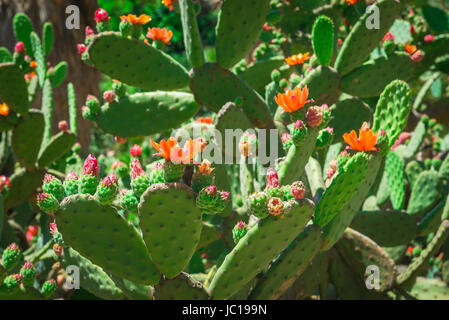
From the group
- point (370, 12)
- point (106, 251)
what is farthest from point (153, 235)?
point (370, 12)

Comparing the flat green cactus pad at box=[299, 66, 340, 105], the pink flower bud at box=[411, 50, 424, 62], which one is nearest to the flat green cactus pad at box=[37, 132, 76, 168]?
the flat green cactus pad at box=[299, 66, 340, 105]

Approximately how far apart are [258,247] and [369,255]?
1.06 meters

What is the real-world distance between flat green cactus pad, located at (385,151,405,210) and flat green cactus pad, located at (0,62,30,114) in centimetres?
206

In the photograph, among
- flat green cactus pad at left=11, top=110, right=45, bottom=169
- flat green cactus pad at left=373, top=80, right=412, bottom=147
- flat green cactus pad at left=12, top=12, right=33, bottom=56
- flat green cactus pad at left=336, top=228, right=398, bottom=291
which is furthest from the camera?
flat green cactus pad at left=12, top=12, right=33, bottom=56

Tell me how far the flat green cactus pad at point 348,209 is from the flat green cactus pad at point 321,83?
26.8 inches

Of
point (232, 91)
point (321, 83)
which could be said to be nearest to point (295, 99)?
point (232, 91)

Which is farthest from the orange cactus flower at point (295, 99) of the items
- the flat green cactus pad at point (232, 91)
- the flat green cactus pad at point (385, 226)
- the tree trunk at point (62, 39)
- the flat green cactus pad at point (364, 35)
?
the tree trunk at point (62, 39)

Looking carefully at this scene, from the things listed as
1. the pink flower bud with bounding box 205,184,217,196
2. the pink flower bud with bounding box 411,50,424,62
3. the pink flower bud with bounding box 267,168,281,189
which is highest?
the pink flower bud with bounding box 411,50,424,62

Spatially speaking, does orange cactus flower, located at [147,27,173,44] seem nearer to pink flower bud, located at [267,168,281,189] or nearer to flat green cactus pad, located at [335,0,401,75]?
flat green cactus pad, located at [335,0,401,75]

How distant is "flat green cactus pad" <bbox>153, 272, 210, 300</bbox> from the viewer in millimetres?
1916

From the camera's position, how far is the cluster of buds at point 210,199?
1641 millimetres

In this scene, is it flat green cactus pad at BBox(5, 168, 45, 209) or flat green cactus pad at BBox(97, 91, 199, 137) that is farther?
flat green cactus pad at BBox(5, 168, 45, 209)

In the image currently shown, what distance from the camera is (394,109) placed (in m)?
2.32

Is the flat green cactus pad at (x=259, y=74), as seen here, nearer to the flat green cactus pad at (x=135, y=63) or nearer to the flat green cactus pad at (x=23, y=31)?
the flat green cactus pad at (x=135, y=63)
